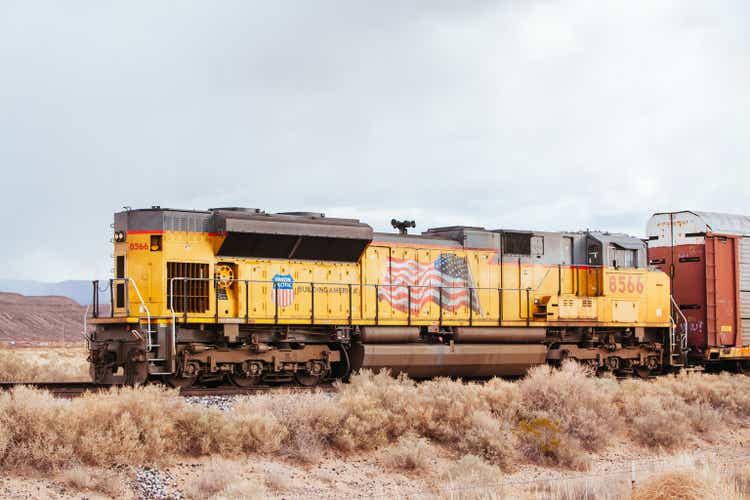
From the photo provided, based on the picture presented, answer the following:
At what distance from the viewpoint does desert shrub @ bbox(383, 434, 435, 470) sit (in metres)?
13.4

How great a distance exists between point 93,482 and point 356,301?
9000mm

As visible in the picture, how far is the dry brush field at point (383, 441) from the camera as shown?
11.2 m

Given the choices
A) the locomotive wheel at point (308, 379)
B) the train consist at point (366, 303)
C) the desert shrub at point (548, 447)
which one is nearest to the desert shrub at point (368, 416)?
the desert shrub at point (548, 447)

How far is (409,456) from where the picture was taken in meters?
13.4

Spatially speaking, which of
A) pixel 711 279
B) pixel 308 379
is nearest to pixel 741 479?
pixel 308 379

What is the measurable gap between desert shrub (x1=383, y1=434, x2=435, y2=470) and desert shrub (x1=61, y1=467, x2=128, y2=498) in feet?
13.8

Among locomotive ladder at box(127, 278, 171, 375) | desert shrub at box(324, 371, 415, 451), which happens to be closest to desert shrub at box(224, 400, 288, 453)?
desert shrub at box(324, 371, 415, 451)

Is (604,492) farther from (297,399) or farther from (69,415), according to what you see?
(69,415)

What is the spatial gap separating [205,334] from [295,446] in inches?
186

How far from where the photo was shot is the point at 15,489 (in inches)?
410

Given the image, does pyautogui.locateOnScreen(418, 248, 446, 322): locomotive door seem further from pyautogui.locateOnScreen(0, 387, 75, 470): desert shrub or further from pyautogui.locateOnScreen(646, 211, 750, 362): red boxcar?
pyautogui.locateOnScreen(0, 387, 75, 470): desert shrub

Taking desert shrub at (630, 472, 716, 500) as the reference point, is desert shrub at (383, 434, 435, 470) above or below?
below

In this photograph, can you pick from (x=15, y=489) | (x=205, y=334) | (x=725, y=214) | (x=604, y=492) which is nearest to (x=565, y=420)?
(x=604, y=492)

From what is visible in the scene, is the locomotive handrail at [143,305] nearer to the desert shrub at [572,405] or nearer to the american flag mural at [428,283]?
the american flag mural at [428,283]
